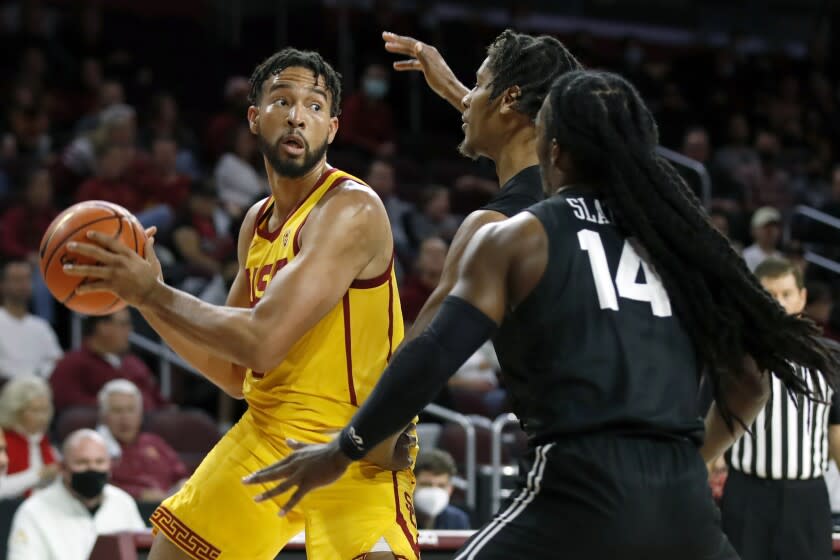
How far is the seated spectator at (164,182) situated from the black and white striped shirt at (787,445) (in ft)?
19.6

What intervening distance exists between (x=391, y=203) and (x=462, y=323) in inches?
341

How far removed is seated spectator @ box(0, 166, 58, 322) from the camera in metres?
9.60

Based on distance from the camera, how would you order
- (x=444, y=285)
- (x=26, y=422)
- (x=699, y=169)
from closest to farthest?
1. (x=444, y=285)
2. (x=26, y=422)
3. (x=699, y=169)

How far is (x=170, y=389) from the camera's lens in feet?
31.7

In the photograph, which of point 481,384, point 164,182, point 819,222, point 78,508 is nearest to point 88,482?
point 78,508

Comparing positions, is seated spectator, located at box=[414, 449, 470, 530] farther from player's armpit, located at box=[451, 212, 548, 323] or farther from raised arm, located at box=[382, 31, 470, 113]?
player's armpit, located at box=[451, 212, 548, 323]

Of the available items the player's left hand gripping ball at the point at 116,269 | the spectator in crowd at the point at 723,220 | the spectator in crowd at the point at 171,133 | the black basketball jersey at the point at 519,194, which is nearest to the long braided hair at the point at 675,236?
the black basketball jersey at the point at 519,194

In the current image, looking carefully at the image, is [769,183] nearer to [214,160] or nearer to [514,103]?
[214,160]

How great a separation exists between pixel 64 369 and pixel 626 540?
244 inches

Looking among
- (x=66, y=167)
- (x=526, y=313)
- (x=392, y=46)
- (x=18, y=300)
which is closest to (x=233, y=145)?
(x=66, y=167)

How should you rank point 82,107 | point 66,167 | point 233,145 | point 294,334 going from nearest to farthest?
point 294,334 → point 66,167 → point 233,145 → point 82,107

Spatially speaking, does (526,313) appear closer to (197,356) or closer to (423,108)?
(197,356)

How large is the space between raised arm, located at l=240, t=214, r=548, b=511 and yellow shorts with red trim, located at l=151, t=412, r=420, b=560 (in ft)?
3.30

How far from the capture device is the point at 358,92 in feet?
44.7
